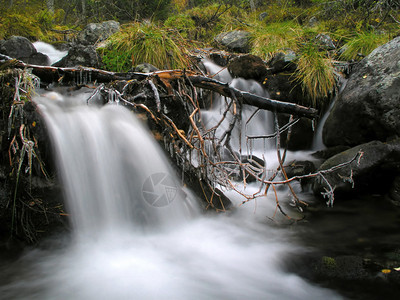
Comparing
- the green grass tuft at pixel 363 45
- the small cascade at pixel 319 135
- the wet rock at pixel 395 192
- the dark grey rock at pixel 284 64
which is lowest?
the wet rock at pixel 395 192

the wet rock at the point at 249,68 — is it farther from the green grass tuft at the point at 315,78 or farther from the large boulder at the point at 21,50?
the large boulder at the point at 21,50

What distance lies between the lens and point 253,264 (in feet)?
7.88

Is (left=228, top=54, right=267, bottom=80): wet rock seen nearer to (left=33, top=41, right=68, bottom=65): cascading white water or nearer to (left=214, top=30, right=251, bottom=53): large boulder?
(left=214, top=30, right=251, bottom=53): large boulder

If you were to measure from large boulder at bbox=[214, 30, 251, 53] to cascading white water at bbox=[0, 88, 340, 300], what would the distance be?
18.9 feet

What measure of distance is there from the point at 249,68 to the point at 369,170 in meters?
2.89

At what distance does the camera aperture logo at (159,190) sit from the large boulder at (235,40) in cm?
593

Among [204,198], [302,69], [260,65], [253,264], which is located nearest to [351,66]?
[302,69]

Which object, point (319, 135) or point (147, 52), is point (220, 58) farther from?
point (319, 135)

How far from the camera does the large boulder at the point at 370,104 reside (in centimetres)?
414

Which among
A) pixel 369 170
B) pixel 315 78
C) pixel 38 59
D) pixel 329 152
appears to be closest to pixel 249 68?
pixel 315 78

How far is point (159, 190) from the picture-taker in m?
2.98

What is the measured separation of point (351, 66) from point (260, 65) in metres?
1.77

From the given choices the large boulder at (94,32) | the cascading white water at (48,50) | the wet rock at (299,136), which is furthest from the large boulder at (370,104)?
the cascading white water at (48,50)

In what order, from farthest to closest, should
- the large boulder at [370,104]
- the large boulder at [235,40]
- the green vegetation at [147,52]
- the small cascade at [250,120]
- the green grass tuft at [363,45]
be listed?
the large boulder at [235,40] → the green grass tuft at [363,45] → the small cascade at [250,120] → the green vegetation at [147,52] → the large boulder at [370,104]
